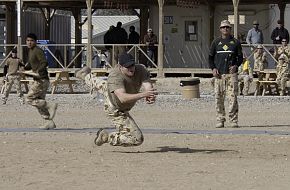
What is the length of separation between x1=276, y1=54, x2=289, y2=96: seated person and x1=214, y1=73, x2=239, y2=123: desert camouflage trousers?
426 inches

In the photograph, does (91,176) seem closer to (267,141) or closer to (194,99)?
(267,141)

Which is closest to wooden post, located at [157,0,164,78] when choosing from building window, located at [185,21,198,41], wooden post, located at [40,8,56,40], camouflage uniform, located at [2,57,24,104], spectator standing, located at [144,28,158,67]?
A: spectator standing, located at [144,28,158,67]

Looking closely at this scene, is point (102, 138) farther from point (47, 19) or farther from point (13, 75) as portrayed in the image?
point (47, 19)

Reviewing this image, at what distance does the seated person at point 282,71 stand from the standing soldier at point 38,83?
12.4 metres

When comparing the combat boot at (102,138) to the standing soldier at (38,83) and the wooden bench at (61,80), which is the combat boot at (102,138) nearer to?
the standing soldier at (38,83)

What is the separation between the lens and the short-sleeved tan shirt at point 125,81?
1166 centimetres

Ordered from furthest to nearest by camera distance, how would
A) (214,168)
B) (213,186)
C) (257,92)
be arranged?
1. (257,92)
2. (214,168)
3. (213,186)

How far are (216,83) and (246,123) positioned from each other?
74.7 inches

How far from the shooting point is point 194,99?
2562 cm

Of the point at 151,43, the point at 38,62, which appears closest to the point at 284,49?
the point at 151,43

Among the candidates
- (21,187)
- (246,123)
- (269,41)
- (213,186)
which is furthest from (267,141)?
(269,41)

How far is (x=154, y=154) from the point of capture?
1220 centimetres

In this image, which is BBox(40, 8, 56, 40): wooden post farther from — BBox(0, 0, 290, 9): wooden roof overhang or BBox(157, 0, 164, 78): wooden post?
BBox(157, 0, 164, 78): wooden post

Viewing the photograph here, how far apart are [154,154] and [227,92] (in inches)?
175
